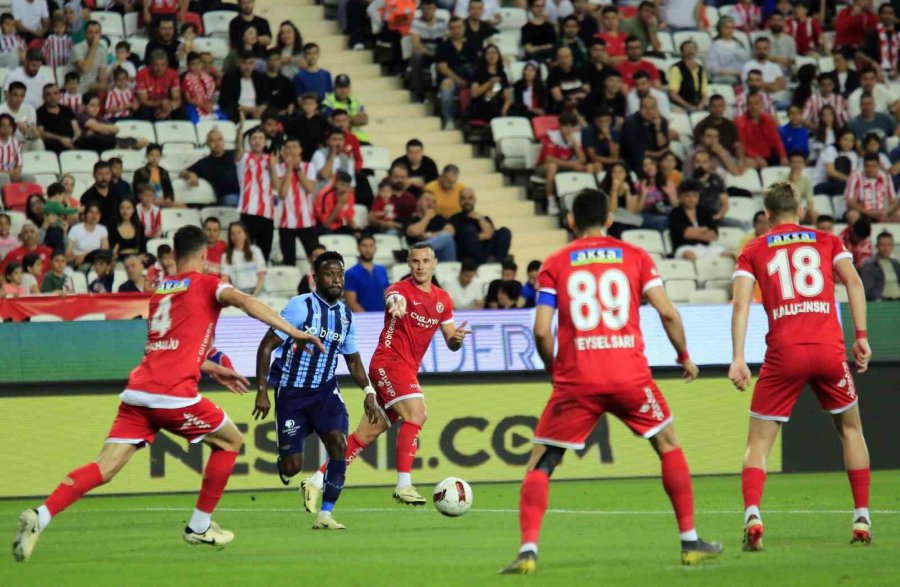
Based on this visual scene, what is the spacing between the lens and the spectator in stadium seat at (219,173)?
1945 centimetres

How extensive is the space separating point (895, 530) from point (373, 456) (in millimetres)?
6827

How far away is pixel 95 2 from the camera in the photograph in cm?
2198

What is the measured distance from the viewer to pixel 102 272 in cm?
1728

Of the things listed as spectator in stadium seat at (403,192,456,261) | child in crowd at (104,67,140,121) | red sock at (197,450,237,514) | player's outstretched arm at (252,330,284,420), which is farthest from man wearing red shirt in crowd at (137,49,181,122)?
red sock at (197,450,237,514)

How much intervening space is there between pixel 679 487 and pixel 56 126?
43.4ft

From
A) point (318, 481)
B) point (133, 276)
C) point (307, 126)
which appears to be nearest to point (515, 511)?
point (318, 481)

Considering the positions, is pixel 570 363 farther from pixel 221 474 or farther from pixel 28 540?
pixel 28 540

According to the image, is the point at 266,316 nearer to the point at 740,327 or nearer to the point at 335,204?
the point at 740,327

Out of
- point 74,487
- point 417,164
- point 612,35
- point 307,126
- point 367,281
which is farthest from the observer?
point 612,35

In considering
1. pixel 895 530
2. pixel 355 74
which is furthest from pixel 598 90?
pixel 895 530

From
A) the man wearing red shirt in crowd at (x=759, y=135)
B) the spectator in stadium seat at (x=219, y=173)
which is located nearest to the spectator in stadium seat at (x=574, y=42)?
the man wearing red shirt in crowd at (x=759, y=135)

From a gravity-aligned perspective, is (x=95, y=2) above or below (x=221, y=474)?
above

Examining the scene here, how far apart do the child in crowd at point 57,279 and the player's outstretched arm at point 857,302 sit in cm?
987

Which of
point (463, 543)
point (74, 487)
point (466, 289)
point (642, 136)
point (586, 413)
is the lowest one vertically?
point (463, 543)
